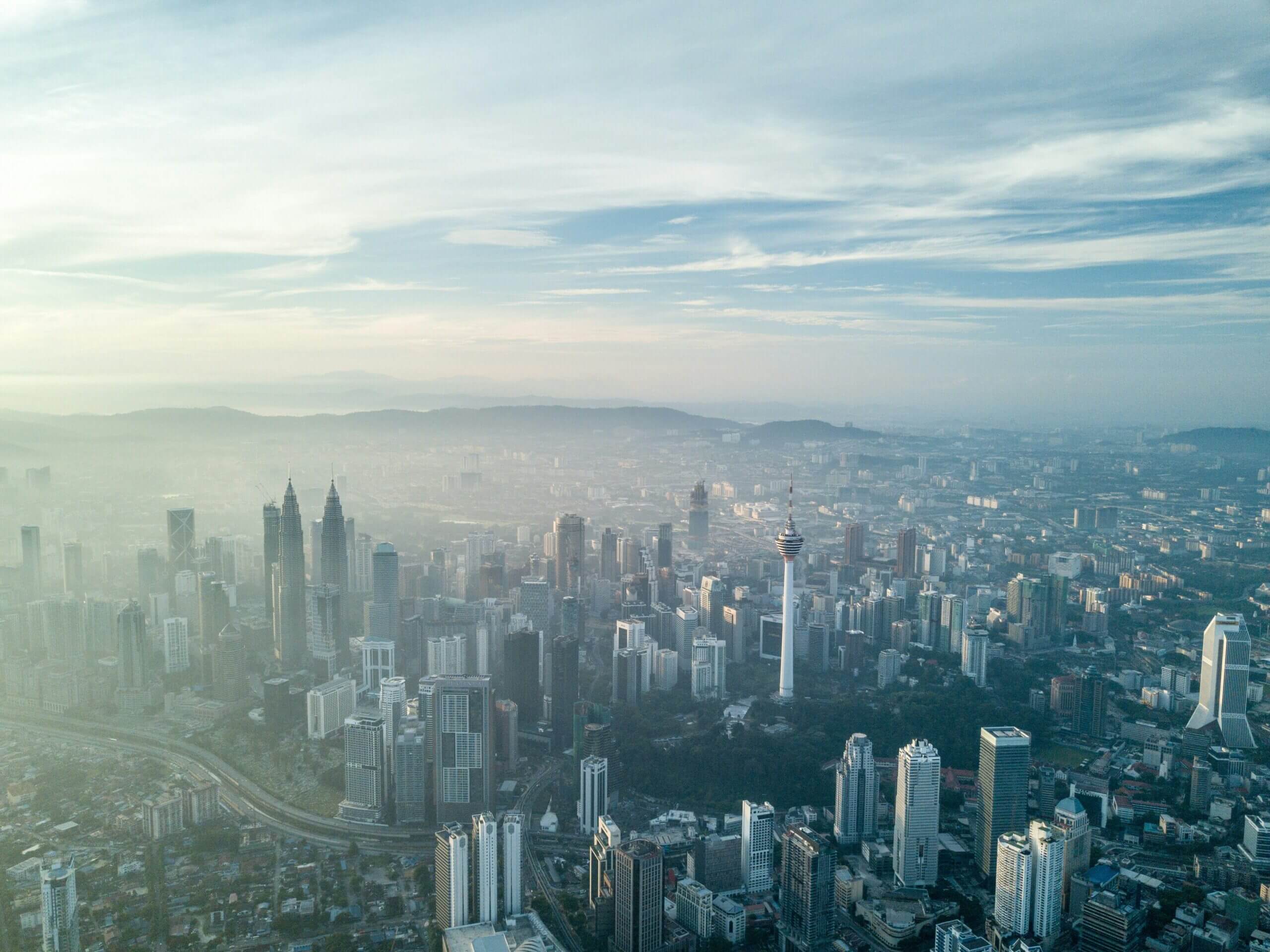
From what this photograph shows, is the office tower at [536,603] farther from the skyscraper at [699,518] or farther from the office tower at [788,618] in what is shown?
the skyscraper at [699,518]

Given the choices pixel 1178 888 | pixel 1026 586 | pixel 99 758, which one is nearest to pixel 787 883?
pixel 1178 888

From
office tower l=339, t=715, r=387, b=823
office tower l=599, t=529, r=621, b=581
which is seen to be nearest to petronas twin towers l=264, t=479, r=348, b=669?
office tower l=339, t=715, r=387, b=823

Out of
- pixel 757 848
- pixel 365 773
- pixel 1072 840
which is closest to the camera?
pixel 1072 840

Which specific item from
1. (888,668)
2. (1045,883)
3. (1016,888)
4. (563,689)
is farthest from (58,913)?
(888,668)

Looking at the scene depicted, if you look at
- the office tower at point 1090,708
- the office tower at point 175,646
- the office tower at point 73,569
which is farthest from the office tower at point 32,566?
the office tower at point 1090,708

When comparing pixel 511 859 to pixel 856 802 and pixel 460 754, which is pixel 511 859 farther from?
pixel 856 802
